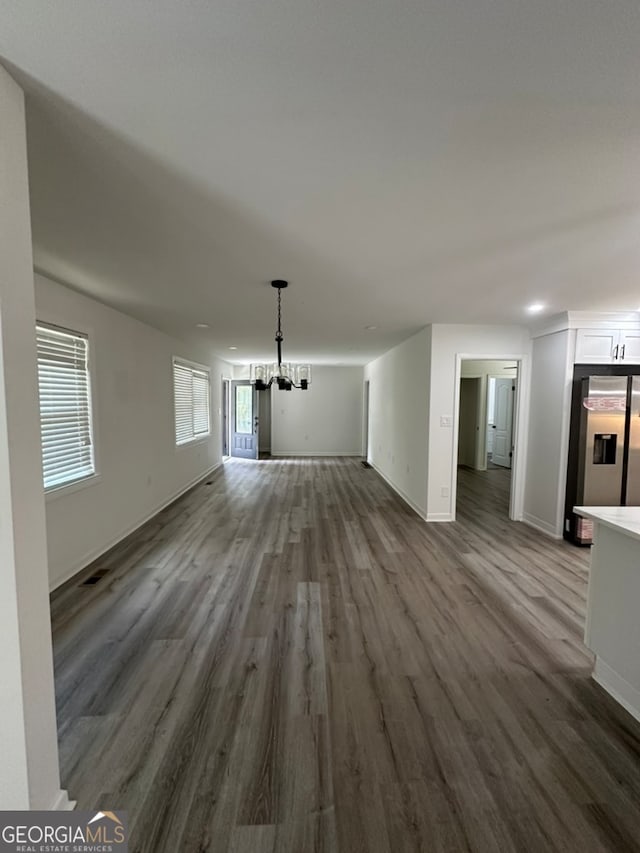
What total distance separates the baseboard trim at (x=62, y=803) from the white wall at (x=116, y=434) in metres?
1.91

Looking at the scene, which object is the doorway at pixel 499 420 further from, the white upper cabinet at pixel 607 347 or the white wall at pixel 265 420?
the white wall at pixel 265 420

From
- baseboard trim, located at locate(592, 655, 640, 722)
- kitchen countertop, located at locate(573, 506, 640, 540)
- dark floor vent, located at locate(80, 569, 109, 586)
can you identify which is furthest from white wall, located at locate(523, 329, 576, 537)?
dark floor vent, located at locate(80, 569, 109, 586)

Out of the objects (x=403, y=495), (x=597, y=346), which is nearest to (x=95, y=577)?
(x=403, y=495)

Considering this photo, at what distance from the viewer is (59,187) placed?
1.61 m

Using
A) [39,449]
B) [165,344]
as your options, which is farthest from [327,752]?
[165,344]

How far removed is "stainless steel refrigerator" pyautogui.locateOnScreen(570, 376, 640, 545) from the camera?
3672 millimetres

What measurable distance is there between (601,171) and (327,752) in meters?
2.68

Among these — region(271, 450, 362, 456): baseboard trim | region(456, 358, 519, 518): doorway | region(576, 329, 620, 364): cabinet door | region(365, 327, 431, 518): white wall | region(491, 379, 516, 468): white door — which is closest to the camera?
region(576, 329, 620, 364): cabinet door

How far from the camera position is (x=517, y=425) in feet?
15.0

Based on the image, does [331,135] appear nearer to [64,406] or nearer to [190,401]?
[64,406]

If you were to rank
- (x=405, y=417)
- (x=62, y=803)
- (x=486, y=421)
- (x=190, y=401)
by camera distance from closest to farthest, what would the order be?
(x=62, y=803) < (x=405, y=417) < (x=190, y=401) < (x=486, y=421)

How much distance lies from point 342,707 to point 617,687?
4.55 feet

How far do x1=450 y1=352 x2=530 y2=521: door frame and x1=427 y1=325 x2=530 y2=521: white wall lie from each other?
0.5 inches

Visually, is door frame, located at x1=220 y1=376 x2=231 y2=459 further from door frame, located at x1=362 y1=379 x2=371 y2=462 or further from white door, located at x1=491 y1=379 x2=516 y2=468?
white door, located at x1=491 y1=379 x2=516 y2=468
